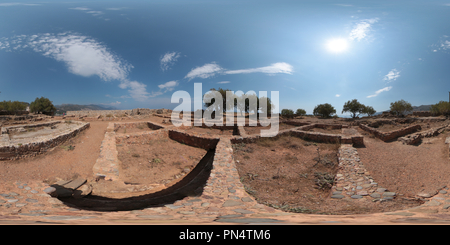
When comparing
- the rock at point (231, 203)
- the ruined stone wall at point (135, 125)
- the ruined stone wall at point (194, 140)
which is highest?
the ruined stone wall at point (135, 125)

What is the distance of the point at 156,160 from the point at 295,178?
7.39 m

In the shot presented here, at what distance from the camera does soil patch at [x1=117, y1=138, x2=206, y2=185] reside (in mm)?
7641

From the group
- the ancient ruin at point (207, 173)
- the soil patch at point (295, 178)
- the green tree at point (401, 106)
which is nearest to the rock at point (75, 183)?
the ancient ruin at point (207, 173)

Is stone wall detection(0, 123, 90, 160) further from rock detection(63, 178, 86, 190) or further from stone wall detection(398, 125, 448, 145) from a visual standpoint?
stone wall detection(398, 125, 448, 145)

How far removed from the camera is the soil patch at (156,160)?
25.1ft

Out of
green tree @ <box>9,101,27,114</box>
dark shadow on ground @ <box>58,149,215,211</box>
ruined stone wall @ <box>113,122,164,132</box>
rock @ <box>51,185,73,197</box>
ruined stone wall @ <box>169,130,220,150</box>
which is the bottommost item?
dark shadow on ground @ <box>58,149,215,211</box>

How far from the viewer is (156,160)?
9.20 metres

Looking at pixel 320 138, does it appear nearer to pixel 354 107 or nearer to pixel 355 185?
pixel 355 185

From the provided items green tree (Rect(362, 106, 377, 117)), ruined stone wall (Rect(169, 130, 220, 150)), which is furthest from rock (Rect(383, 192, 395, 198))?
green tree (Rect(362, 106, 377, 117))

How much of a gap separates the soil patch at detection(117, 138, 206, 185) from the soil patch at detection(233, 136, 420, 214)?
129 inches

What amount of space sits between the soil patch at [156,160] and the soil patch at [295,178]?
3271 millimetres

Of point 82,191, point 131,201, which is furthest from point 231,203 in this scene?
point 82,191

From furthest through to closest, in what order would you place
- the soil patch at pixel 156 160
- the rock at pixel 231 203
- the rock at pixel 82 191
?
the soil patch at pixel 156 160 < the rock at pixel 82 191 < the rock at pixel 231 203

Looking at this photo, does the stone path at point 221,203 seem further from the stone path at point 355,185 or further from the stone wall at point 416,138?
the stone wall at point 416,138
